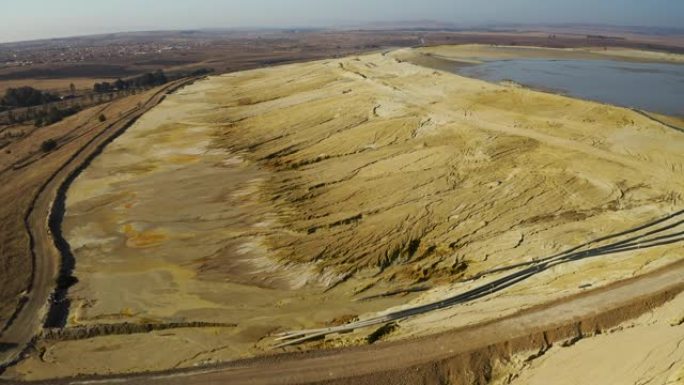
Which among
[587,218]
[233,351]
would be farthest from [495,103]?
[233,351]

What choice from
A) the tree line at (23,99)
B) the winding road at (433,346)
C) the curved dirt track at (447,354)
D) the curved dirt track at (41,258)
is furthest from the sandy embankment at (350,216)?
the tree line at (23,99)

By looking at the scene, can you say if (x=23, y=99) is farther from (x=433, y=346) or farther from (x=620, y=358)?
(x=620, y=358)

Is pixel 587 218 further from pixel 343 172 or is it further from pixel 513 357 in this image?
pixel 343 172

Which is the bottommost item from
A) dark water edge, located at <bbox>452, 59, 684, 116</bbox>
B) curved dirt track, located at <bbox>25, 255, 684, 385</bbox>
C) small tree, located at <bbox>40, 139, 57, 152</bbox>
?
curved dirt track, located at <bbox>25, 255, 684, 385</bbox>

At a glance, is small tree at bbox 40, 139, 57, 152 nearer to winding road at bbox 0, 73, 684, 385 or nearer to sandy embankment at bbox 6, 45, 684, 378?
sandy embankment at bbox 6, 45, 684, 378

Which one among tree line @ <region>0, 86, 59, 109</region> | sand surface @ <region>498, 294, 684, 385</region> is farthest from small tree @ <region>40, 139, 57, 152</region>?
sand surface @ <region>498, 294, 684, 385</region>

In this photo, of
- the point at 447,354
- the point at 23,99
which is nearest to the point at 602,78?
the point at 447,354
